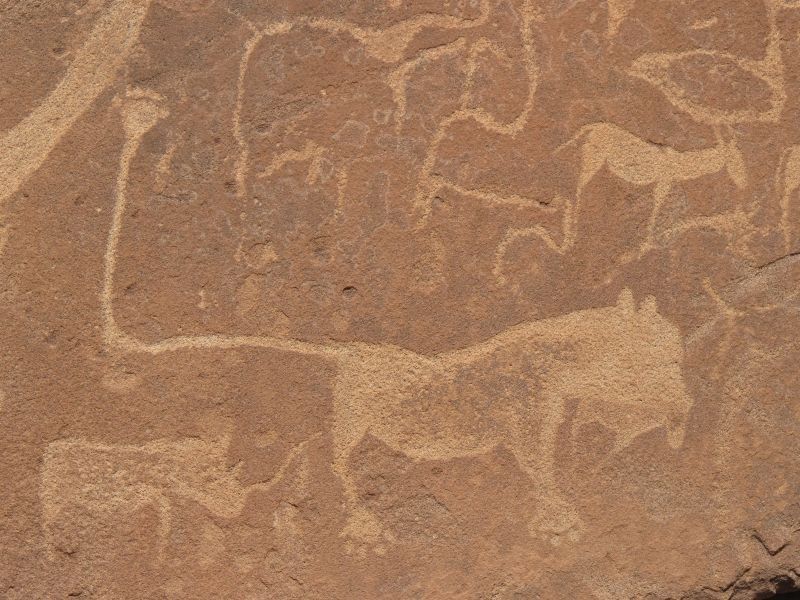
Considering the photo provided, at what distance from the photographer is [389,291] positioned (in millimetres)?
1826

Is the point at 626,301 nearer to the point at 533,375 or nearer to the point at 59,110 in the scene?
the point at 533,375

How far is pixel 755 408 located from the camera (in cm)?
186

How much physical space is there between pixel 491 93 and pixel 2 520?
1.14m

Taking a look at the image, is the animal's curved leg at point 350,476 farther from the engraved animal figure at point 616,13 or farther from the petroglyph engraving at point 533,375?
the engraved animal figure at point 616,13

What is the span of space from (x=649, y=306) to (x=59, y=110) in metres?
1.10

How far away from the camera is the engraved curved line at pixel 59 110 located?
182 cm

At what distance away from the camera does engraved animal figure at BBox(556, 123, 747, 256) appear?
183cm

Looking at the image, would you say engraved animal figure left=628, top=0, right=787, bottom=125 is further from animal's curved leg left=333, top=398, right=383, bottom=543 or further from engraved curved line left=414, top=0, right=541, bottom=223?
animal's curved leg left=333, top=398, right=383, bottom=543

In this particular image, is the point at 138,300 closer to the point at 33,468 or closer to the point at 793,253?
the point at 33,468

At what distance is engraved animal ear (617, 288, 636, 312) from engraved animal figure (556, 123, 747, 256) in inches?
3.1

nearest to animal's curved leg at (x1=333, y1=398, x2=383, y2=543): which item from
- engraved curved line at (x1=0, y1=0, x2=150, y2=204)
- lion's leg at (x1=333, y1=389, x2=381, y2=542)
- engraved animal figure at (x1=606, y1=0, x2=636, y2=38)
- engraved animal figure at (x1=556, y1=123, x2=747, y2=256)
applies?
lion's leg at (x1=333, y1=389, x2=381, y2=542)

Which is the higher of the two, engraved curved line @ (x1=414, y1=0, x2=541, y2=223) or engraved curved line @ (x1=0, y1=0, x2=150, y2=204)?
engraved curved line @ (x1=0, y1=0, x2=150, y2=204)

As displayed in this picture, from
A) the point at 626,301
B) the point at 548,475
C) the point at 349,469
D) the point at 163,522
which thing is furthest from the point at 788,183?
the point at 163,522

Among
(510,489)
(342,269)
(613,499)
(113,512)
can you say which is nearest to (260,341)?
(342,269)
